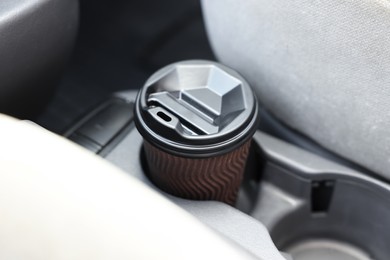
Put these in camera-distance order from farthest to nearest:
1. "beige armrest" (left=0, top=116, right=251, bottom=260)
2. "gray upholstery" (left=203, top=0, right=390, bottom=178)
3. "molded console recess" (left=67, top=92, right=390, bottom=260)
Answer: "molded console recess" (left=67, top=92, right=390, bottom=260), "gray upholstery" (left=203, top=0, right=390, bottom=178), "beige armrest" (left=0, top=116, right=251, bottom=260)

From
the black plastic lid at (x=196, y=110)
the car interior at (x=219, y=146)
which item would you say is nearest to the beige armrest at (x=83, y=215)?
the car interior at (x=219, y=146)

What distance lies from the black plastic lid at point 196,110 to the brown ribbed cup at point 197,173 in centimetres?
2

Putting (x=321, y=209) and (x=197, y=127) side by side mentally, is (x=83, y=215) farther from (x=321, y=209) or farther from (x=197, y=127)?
(x=321, y=209)

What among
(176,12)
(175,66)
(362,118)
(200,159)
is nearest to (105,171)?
(200,159)

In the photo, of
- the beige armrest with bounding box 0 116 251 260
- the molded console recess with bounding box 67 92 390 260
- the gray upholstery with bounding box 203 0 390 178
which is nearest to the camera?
the beige armrest with bounding box 0 116 251 260

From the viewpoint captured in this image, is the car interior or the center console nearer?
the car interior

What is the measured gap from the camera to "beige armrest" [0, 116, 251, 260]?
1.73 feet

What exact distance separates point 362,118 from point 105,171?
15.4 inches

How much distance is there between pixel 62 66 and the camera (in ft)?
3.17

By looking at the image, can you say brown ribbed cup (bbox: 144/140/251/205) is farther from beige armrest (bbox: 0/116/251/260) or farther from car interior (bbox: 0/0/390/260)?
beige armrest (bbox: 0/116/251/260)

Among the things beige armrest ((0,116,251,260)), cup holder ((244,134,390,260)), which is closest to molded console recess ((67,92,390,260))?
cup holder ((244,134,390,260))

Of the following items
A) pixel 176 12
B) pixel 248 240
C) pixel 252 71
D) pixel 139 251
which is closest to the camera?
pixel 139 251

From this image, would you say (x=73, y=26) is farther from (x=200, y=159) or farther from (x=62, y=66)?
(x=200, y=159)

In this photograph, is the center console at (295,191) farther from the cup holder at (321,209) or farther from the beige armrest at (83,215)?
the beige armrest at (83,215)
